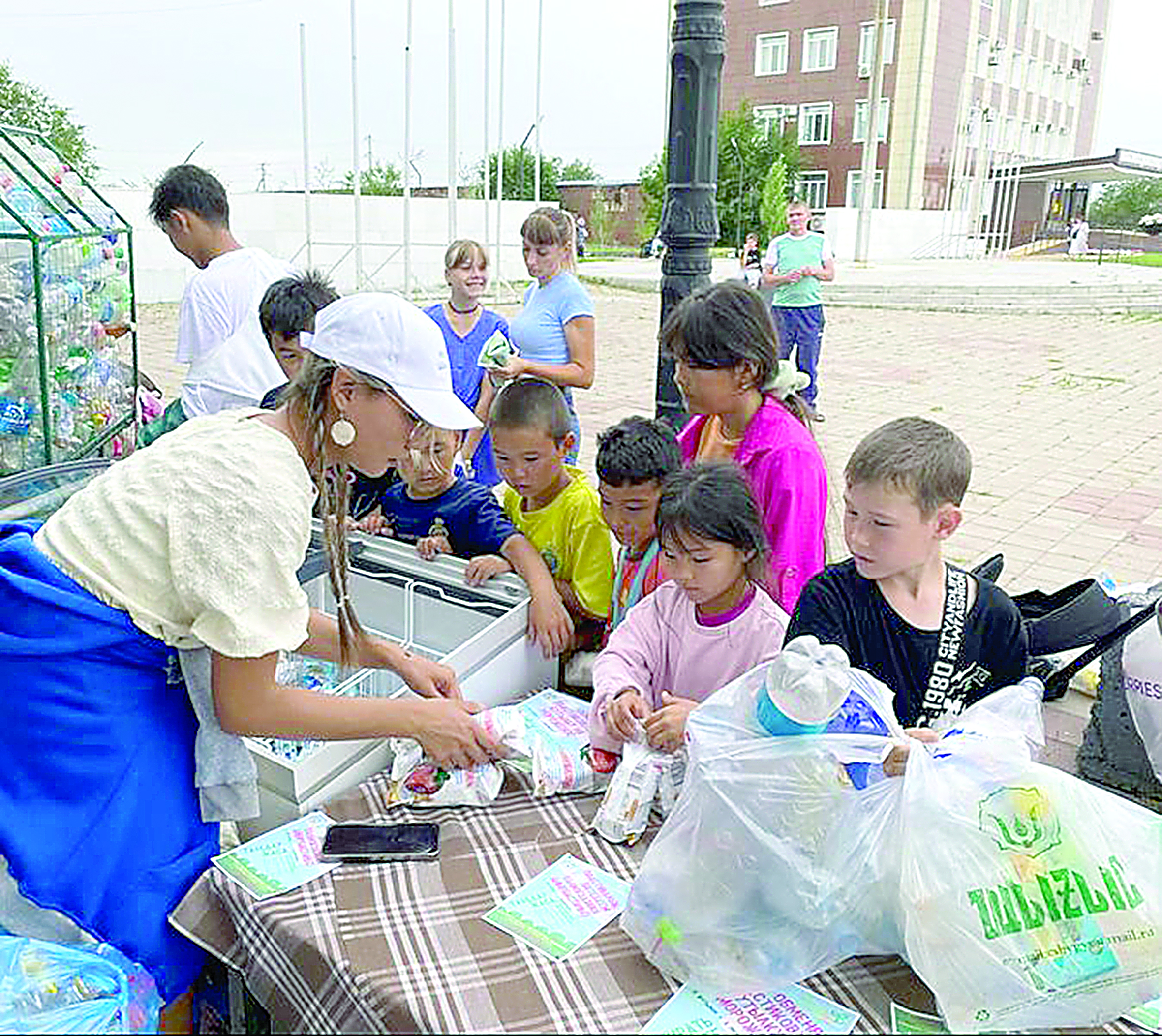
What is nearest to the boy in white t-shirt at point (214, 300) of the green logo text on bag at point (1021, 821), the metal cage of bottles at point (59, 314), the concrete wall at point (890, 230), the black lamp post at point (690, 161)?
the metal cage of bottles at point (59, 314)

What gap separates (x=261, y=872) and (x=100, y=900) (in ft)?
0.80

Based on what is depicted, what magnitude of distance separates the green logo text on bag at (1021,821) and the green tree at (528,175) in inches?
742

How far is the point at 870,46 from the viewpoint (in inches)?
1619

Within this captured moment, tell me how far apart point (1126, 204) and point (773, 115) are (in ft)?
88.2

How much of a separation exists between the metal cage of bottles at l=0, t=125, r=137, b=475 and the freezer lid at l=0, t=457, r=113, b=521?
0.87 metres

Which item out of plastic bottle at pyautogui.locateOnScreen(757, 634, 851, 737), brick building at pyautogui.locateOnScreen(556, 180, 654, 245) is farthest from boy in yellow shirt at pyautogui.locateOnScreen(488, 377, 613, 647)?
brick building at pyautogui.locateOnScreen(556, 180, 654, 245)

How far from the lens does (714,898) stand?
129cm

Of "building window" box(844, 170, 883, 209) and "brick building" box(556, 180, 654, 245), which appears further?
"brick building" box(556, 180, 654, 245)

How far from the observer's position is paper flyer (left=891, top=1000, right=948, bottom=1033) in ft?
3.98

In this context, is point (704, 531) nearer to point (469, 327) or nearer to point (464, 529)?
point (464, 529)

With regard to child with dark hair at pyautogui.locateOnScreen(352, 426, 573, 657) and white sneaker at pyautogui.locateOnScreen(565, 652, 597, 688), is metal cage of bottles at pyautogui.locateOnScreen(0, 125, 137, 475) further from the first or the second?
white sneaker at pyautogui.locateOnScreen(565, 652, 597, 688)

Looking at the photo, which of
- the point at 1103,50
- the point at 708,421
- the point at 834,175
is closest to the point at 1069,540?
the point at 708,421

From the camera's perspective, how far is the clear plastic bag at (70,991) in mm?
1250

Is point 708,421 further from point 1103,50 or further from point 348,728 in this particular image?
point 1103,50
